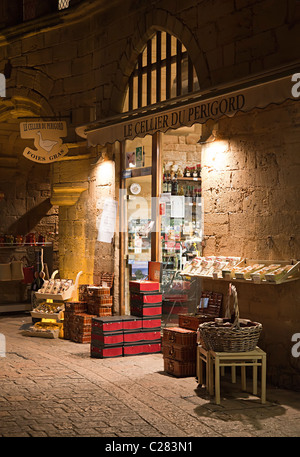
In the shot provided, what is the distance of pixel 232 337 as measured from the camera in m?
6.46

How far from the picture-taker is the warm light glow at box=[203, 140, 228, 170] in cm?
820

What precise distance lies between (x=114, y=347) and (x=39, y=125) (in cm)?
413

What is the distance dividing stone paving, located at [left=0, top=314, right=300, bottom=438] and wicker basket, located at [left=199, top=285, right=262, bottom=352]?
0.54m

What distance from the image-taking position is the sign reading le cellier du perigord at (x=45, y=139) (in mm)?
10766

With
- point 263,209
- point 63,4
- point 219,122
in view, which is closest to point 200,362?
point 263,209

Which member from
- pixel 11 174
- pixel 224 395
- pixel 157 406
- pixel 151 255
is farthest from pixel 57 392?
pixel 11 174

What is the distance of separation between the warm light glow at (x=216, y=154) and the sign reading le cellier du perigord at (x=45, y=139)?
3.19 m

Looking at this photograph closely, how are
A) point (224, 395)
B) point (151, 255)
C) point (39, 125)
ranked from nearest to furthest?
point (224, 395) < point (151, 255) < point (39, 125)

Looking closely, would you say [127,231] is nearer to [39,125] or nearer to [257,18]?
[39,125]

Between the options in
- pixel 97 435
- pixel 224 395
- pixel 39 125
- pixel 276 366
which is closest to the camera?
pixel 97 435

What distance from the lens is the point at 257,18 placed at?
765cm

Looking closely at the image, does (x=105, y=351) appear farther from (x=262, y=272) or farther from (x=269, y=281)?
(x=269, y=281)

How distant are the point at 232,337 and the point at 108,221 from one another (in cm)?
474

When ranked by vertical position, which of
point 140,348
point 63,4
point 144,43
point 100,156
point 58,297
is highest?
point 63,4
